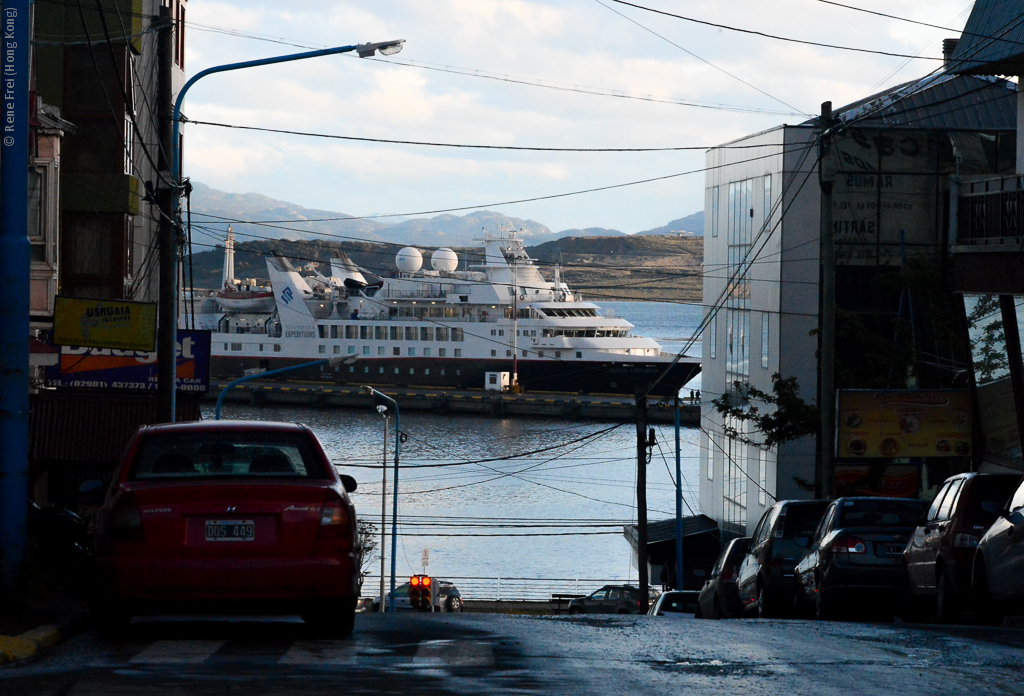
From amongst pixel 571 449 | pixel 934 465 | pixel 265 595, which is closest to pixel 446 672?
pixel 265 595

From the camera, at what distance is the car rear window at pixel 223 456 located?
801 centimetres

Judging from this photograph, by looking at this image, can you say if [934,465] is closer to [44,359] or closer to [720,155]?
[720,155]

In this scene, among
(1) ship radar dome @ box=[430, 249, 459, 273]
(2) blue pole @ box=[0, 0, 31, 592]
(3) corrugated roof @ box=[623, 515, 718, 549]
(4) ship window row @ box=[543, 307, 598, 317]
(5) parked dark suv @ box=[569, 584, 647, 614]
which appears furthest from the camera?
(1) ship radar dome @ box=[430, 249, 459, 273]

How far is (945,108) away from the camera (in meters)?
35.8

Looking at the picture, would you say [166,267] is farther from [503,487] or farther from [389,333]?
[389,333]

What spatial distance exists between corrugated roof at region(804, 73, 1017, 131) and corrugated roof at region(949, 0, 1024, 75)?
14867 mm

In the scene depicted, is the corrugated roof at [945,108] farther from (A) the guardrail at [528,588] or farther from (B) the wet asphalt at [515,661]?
(B) the wet asphalt at [515,661]

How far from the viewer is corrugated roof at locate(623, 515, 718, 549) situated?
41.5m

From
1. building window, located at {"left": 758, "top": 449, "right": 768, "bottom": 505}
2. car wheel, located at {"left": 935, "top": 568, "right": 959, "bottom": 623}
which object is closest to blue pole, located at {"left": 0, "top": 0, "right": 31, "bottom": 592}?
car wheel, located at {"left": 935, "top": 568, "right": 959, "bottom": 623}

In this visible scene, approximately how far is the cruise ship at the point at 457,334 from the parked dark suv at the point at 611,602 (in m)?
54.8

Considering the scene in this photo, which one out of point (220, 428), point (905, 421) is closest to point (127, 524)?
point (220, 428)

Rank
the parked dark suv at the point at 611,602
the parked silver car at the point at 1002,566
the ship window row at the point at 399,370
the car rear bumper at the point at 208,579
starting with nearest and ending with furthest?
the car rear bumper at the point at 208,579
the parked silver car at the point at 1002,566
the parked dark suv at the point at 611,602
the ship window row at the point at 399,370

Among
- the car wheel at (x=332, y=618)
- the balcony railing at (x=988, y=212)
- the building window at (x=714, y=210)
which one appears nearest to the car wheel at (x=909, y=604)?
the car wheel at (x=332, y=618)

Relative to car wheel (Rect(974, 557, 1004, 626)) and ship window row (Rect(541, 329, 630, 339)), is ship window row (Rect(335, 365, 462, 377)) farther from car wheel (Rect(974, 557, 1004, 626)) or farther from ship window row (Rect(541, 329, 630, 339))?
car wheel (Rect(974, 557, 1004, 626))
